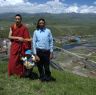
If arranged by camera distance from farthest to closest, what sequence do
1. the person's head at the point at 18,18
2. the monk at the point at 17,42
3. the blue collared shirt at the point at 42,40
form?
1. the monk at the point at 17,42
2. the person's head at the point at 18,18
3. the blue collared shirt at the point at 42,40

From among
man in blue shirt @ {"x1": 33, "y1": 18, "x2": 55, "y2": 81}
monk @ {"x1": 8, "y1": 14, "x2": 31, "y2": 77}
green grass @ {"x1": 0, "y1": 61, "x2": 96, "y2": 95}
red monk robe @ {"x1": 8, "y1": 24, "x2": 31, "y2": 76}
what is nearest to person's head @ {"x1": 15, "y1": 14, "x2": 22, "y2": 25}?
monk @ {"x1": 8, "y1": 14, "x2": 31, "y2": 77}

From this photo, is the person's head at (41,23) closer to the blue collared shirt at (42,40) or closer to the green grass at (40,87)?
the blue collared shirt at (42,40)

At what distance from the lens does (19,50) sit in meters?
11.3

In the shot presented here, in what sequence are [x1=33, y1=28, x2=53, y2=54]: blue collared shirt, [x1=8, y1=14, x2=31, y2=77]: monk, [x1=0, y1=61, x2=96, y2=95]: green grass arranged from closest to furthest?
[x1=0, y1=61, x2=96, y2=95]: green grass
[x1=33, y1=28, x2=53, y2=54]: blue collared shirt
[x1=8, y1=14, x2=31, y2=77]: monk

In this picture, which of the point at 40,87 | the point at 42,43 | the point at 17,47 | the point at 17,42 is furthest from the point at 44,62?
the point at 17,42

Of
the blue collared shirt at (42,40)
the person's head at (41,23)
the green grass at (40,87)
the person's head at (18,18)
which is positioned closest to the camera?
the green grass at (40,87)

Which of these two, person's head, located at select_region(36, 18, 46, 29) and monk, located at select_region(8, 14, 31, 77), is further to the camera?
monk, located at select_region(8, 14, 31, 77)

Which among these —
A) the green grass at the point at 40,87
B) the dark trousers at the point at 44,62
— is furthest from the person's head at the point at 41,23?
the green grass at the point at 40,87

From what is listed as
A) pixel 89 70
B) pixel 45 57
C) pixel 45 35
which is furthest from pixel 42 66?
pixel 89 70

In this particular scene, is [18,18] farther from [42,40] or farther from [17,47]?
[42,40]

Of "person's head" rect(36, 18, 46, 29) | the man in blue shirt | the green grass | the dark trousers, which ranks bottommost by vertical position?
the green grass

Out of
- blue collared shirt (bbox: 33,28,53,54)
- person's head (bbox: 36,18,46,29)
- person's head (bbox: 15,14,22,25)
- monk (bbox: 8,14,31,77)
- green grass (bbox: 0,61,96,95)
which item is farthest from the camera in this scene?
monk (bbox: 8,14,31,77)

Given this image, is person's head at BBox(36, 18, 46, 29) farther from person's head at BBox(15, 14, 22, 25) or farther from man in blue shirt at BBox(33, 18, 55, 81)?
person's head at BBox(15, 14, 22, 25)

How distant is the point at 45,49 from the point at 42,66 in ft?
2.17
